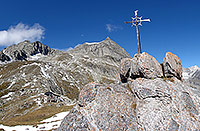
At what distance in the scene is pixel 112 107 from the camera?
13.6 metres

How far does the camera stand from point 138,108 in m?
14.4

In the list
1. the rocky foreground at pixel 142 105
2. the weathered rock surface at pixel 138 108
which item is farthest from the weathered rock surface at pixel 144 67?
the weathered rock surface at pixel 138 108

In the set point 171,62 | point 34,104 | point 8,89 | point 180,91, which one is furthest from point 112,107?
point 8,89

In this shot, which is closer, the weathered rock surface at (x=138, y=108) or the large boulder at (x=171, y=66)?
the weathered rock surface at (x=138, y=108)

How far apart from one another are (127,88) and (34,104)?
78426 mm

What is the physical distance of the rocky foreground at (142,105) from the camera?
12.7 m

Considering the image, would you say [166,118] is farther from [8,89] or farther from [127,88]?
[8,89]

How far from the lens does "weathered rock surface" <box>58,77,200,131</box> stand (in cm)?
1269

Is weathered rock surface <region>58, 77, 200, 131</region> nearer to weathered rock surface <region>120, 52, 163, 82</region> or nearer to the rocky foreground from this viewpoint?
the rocky foreground

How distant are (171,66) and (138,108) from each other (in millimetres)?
6855

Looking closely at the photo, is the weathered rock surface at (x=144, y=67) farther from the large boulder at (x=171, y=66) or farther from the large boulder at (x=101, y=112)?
the large boulder at (x=101, y=112)

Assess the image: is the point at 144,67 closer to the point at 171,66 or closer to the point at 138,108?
the point at 171,66

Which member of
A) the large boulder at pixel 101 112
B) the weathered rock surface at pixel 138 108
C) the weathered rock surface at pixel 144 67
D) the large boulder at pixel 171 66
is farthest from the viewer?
the large boulder at pixel 171 66

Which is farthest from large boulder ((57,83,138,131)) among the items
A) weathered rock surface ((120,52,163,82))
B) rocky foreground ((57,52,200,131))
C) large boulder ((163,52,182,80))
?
large boulder ((163,52,182,80))
